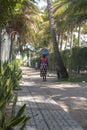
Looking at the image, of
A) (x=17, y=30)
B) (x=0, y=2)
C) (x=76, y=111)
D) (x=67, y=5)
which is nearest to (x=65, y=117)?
(x=76, y=111)

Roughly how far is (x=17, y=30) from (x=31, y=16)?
362cm

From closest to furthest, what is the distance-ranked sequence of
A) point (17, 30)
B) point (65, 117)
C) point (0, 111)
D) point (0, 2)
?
point (0, 111) < point (0, 2) < point (65, 117) < point (17, 30)

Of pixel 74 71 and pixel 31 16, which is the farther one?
pixel 74 71

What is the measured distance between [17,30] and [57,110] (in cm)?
1309

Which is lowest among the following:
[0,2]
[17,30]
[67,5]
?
[0,2]

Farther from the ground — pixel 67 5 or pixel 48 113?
pixel 67 5

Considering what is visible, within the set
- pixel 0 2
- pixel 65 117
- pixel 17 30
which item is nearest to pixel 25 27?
pixel 17 30

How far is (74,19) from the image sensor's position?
2612 centimetres

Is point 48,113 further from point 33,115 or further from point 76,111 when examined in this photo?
point 76,111

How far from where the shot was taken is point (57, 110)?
9.98 m

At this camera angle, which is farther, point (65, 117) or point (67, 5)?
point (67, 5)

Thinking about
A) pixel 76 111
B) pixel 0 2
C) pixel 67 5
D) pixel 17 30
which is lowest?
pixel 76 111

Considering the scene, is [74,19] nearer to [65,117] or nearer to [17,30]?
[17,30]

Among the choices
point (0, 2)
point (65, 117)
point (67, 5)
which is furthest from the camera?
point (67, 5)
